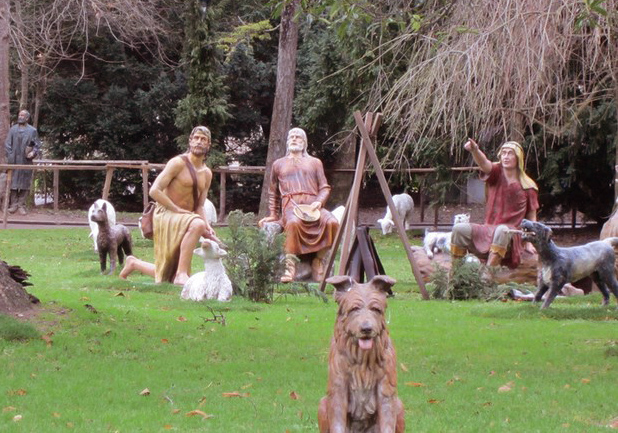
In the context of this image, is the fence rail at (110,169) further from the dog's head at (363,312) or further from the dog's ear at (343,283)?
the dog's head at (363,312)

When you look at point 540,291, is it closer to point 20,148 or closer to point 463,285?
point 463,285

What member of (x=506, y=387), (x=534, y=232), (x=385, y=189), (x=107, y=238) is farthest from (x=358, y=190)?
(x=506, y=387)

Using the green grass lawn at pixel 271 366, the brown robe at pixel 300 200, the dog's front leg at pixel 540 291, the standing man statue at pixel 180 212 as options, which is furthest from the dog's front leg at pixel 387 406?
the brown robe at pixel 300 200

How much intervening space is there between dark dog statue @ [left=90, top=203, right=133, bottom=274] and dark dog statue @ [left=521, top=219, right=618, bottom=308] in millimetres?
6167

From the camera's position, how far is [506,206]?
1514 cm

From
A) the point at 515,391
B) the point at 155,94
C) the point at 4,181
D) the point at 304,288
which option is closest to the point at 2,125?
the point at 4,181

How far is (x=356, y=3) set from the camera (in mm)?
9750

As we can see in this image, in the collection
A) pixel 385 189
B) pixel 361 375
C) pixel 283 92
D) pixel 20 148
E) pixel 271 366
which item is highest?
pixel 283 92

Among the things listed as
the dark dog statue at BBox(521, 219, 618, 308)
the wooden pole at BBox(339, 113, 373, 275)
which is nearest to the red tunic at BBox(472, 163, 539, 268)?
the wooden pole at BBox(339, 113, 373, 275)

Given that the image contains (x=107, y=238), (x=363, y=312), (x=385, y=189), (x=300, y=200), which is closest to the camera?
(x=363, y=312)

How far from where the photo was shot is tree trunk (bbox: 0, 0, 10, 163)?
24.3 meters

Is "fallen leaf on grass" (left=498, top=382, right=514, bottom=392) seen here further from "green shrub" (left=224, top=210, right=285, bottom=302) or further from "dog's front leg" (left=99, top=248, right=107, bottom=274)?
"dog's front leg" (left=99, top=248, right=107, bottom=274)

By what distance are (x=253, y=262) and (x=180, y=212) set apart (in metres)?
1.70

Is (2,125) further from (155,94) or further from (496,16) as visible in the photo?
(496,16)
